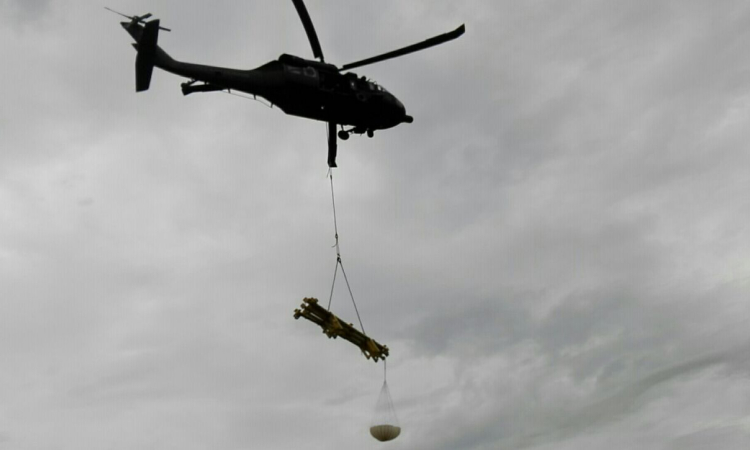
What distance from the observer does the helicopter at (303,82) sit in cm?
2127

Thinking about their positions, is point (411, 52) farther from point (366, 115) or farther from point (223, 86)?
point (223, 86)

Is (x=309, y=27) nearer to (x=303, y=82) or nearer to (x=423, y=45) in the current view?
(x=303, y=82)

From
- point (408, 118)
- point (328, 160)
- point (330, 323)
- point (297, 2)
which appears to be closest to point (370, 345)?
point (330, 323)

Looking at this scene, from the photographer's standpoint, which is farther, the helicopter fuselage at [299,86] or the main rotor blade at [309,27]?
the main rotor blade at [309,27]

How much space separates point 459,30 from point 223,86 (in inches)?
297

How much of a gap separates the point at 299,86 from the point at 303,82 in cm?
20

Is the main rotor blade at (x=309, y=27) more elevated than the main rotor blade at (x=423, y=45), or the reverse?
the main rotor blade at (x=309, y=27)

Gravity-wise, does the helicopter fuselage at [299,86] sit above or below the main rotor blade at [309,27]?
below

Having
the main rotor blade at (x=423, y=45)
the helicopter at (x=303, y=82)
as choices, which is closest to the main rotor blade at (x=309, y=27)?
the helicopter at (x=303, y=82)

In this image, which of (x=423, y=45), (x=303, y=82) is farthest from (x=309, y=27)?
(x=423, y=45)

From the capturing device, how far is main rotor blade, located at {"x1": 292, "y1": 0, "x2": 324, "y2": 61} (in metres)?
23.1

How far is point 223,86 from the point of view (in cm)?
2245

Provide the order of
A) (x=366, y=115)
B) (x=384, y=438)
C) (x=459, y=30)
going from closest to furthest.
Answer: (x=384, y=438) → (x=459, y=30) → (x=366, y=115)

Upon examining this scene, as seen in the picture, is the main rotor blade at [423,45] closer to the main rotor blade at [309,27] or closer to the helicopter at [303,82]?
the helicopter at [303,82]
